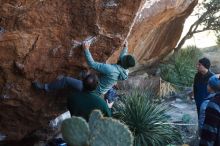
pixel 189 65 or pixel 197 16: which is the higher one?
pixel 197 16

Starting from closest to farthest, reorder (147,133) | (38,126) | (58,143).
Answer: (58,143)
(38,126)
(147,133)

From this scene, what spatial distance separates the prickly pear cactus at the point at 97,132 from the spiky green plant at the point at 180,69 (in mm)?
12427

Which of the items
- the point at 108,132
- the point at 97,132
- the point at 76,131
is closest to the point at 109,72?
the point at 76,131

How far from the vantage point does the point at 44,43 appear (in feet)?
25.3

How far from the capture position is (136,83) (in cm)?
1675

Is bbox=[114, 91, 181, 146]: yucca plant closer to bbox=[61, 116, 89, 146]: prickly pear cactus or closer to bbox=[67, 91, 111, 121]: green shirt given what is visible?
bbox=[67, 91, 111, 121]: green shirt

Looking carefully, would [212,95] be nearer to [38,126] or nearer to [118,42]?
[118,42]

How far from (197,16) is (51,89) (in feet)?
51.2

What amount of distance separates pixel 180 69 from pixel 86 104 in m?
12.8

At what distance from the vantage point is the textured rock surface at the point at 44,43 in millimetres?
7344

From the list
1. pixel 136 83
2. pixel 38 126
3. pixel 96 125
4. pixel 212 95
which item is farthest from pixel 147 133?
pixel 136 83

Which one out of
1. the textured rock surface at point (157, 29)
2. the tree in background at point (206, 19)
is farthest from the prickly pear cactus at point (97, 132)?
the tree in background at point (206, 19)

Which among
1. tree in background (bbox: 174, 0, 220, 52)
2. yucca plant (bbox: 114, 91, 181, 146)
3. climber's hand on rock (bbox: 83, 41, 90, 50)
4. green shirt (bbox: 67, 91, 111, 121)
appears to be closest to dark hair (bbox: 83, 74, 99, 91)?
green shirt (bbox: 67, 91, 111, 121)

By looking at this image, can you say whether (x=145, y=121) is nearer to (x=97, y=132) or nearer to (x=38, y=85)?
(x=38, y=85)
